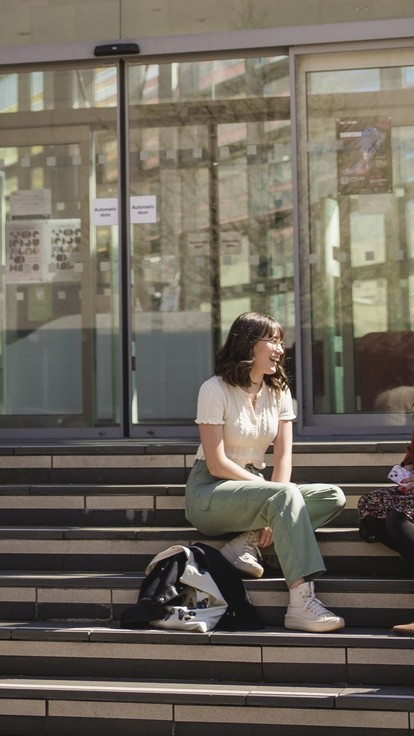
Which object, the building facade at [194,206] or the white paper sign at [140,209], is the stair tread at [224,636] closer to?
the building facade at [194,206]

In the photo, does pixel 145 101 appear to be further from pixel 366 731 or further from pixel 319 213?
pixel 366 731

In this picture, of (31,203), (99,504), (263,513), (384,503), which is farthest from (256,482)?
(31,203)

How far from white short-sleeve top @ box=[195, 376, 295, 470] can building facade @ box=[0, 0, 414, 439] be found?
1742 mm

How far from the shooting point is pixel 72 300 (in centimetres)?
835

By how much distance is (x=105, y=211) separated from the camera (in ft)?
27.0

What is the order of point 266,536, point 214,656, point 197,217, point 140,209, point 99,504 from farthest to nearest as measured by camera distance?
point 197,217 < point 140,209 < point 99,504 < point 266,536 < point 214,656

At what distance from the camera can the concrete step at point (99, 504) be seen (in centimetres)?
624

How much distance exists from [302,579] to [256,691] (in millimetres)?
547

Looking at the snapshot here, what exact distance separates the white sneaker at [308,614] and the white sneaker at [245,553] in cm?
30

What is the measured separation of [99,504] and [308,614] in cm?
161

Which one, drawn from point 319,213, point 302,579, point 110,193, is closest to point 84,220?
point 110,193

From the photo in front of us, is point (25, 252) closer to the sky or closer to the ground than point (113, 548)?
closer to the sky

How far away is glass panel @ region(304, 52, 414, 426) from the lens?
7.76m

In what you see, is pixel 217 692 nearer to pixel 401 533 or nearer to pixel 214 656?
pixel 214 656
